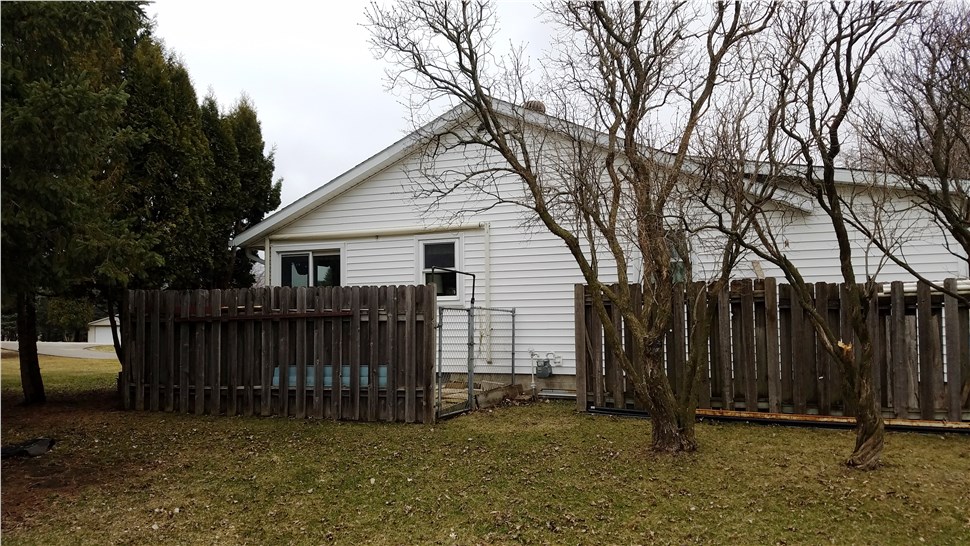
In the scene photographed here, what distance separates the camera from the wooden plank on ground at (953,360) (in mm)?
7172

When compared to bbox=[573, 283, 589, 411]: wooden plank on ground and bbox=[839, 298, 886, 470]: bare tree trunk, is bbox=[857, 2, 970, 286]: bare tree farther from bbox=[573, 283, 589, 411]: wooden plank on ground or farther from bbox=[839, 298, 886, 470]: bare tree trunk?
bbox=[573, 283, 589, 411]: wooden plank on ground

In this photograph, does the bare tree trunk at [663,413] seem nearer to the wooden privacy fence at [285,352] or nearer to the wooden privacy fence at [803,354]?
the wooden privacy fence at [803,354]

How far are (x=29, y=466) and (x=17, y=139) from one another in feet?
11.1

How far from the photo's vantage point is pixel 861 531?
4.44 metres

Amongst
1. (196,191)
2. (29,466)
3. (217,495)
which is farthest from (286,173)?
(217,495)

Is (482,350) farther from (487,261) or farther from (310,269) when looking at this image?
(310,269)

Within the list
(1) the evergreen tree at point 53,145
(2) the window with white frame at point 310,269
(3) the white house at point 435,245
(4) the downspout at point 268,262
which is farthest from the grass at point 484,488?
(4) the downspout at point 268,262

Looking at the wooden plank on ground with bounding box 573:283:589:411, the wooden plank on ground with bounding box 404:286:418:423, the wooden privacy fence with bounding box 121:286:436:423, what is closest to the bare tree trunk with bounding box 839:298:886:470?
the wooden plank on ground with bounding box 573:283:589:411

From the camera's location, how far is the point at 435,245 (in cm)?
1197

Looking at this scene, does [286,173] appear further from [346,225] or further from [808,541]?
[808,541]

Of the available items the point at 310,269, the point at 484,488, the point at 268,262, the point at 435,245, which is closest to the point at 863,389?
the point at 484,488

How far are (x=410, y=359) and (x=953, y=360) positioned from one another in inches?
254

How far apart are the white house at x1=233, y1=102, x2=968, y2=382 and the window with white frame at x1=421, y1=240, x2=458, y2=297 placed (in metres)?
0.02

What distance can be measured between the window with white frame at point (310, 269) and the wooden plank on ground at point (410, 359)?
428 centimetres
